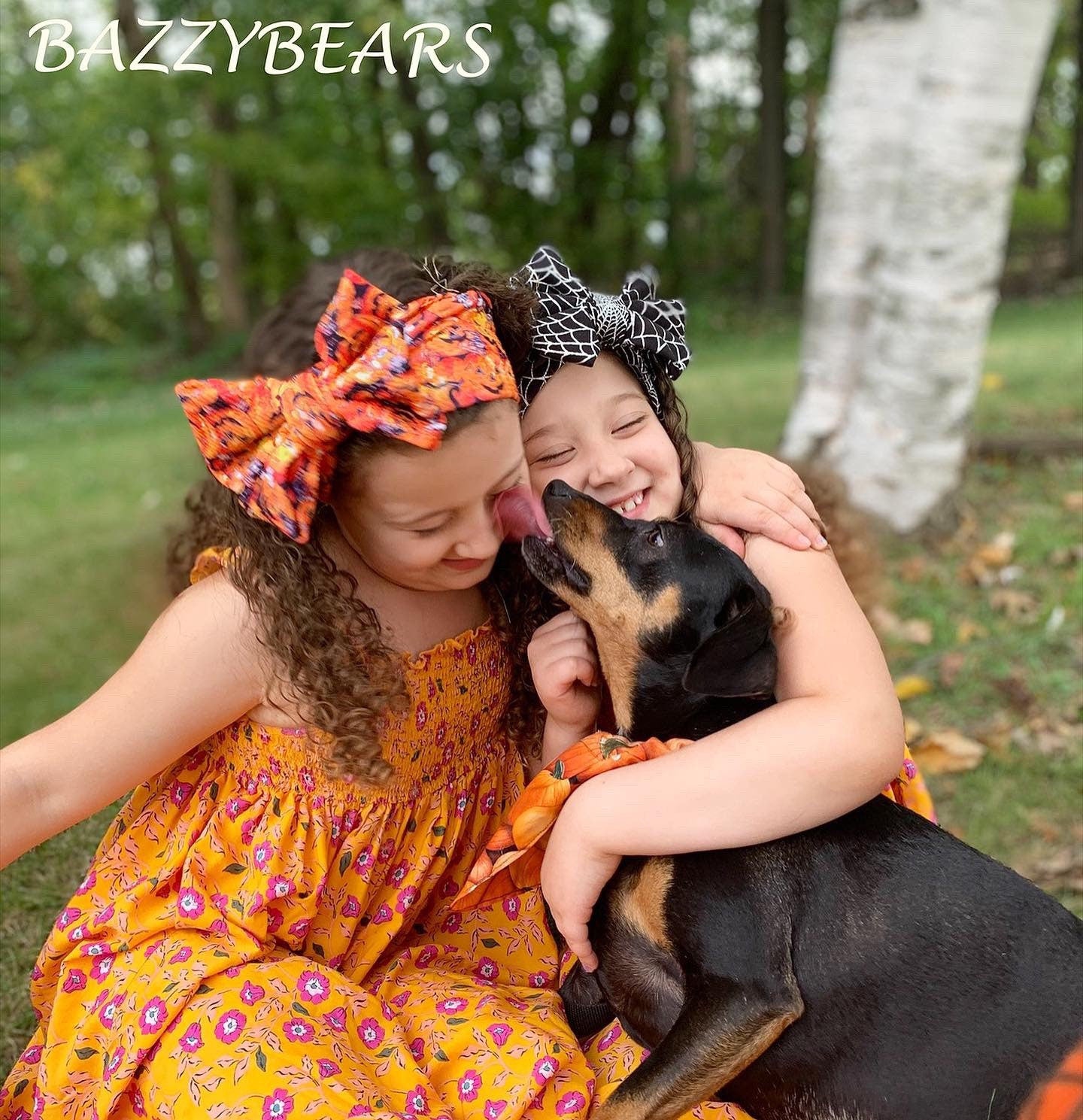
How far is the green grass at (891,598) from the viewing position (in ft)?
12.9

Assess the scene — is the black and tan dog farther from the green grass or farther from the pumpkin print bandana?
the green grass

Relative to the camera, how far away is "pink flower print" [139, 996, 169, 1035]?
2.37 metres

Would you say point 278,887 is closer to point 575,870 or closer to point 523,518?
point 575,870

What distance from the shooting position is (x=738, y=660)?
2.52 metres

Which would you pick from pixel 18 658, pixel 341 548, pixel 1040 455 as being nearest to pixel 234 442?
pixel 341 548

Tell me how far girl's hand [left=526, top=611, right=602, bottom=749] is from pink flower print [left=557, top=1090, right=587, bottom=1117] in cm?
81

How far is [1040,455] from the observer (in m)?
7.65

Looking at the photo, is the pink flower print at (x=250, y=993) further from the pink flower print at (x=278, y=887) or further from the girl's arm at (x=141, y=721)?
the girl's arm at (x=141, y=721)

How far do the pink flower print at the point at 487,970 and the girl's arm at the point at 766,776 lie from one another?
0.41m

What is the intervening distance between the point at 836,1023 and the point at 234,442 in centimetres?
170

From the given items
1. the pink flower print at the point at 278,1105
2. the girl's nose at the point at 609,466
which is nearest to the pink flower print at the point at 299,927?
the pink flower print at the point at 278,1105

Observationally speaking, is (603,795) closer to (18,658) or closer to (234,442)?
(234,442)

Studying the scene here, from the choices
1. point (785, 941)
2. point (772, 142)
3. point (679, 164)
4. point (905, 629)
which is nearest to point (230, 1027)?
point (785, 941)

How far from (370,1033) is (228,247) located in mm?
21944
